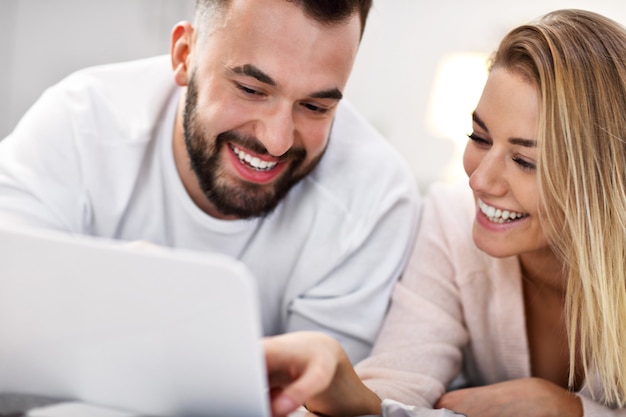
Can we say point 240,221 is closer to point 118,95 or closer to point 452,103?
point 118,95

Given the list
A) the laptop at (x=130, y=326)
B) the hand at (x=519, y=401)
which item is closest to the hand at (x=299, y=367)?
the laptop at (x=130, y=326)

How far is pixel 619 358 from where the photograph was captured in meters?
1.28

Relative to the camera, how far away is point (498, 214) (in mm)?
1329

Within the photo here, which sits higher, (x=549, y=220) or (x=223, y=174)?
(x=549, y=220)

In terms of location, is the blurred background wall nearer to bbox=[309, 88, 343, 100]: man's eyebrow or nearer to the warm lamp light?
the warm lamp light

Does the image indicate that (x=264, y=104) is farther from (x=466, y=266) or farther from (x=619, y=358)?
(x=619, y=358)

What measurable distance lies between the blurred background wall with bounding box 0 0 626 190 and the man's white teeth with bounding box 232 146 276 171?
2.02 meters

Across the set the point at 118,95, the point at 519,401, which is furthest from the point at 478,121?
the point at 118,95

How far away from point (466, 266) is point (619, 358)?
341mm

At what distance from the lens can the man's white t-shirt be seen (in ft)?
5.04

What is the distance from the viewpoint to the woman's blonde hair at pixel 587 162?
122 cm

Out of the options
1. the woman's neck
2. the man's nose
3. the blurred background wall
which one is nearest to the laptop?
the man's nose

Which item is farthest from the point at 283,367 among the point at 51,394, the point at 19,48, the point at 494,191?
the point at 19,48

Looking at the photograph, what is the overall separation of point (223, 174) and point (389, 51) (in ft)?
6.95
